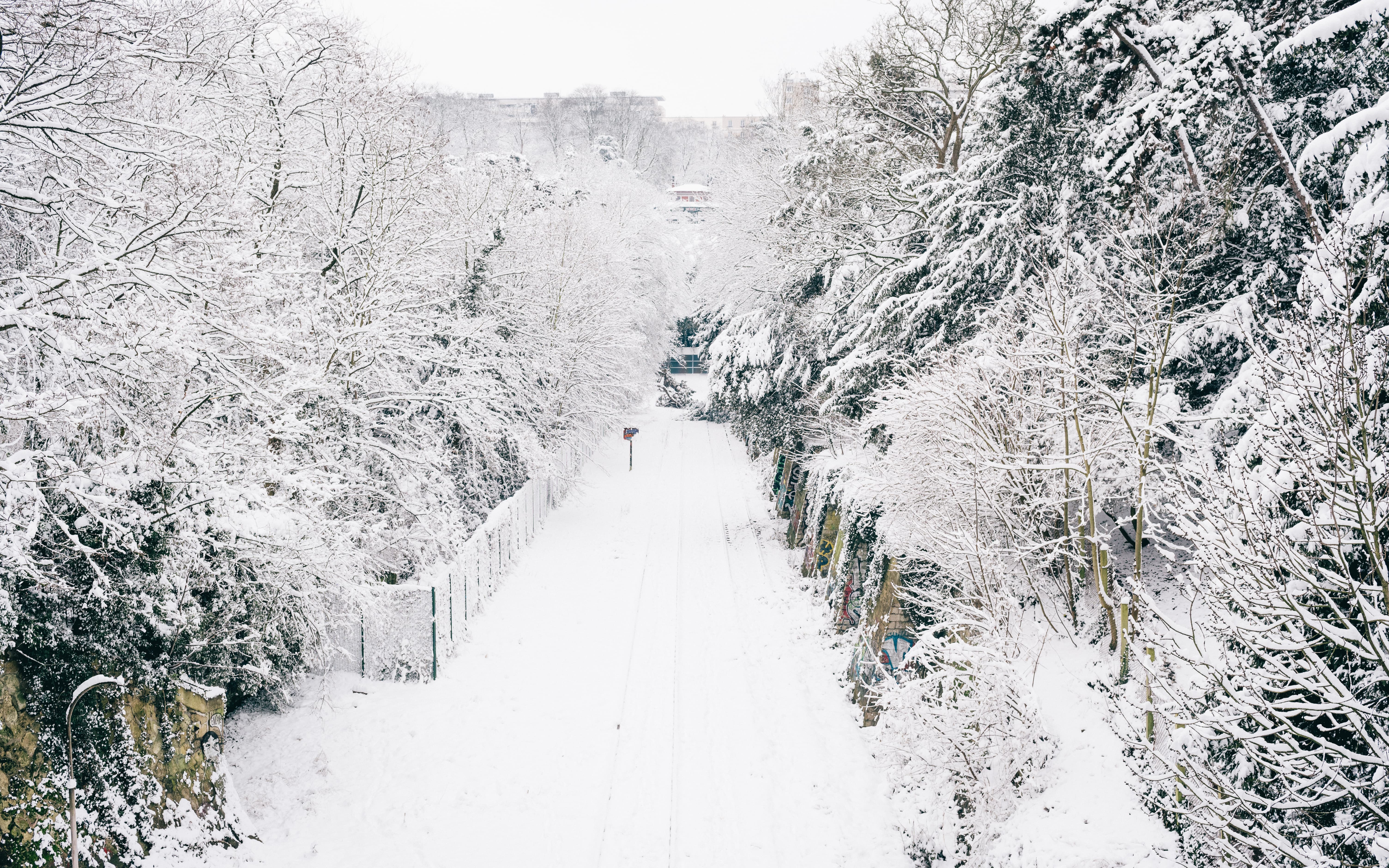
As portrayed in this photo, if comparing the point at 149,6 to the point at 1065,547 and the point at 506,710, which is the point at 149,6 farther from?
the point at 1065,547

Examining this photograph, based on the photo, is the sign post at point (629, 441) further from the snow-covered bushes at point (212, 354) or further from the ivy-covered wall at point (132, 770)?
the ivy-covered wall at point (132, 770)

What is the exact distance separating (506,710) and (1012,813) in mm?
7745

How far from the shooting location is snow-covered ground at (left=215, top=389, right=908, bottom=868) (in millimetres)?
9500

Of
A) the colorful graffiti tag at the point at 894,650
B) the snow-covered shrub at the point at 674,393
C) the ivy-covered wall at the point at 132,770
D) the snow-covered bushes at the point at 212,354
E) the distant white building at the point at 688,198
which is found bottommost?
the colorful graffiti tag at the point at 894,650

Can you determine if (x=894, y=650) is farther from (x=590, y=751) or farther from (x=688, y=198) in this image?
(x=688, y=198)

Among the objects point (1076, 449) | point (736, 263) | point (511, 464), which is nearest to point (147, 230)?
point (1076, 449)

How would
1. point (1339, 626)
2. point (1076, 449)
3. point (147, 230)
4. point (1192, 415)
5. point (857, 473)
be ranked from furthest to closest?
point (857, 473) < point (1076, 449) < point (1192, 415) < point (147, 230) < point (1339, 626)

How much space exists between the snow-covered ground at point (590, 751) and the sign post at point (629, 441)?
42.1ft

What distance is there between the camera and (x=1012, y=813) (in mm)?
8969

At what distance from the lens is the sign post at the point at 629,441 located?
30816 mm

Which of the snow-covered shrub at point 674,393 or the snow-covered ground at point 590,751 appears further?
the snow-covered shrub at point 674,393

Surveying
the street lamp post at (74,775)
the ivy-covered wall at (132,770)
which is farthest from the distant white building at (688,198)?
the street lamp post at (74,775)

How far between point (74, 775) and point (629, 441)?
29.7 m

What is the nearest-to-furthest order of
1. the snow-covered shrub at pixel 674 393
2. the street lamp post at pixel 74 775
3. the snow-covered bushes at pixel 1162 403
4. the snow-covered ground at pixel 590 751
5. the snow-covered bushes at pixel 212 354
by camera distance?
the street lamp post at pixel 74 775, the snow-covered bushes at pixel 1162 403, the snow-covered bushes at pixel 212 354, the snow-covered ground at pixel 590 751, the snow-covered shrub at pixel 674 393
